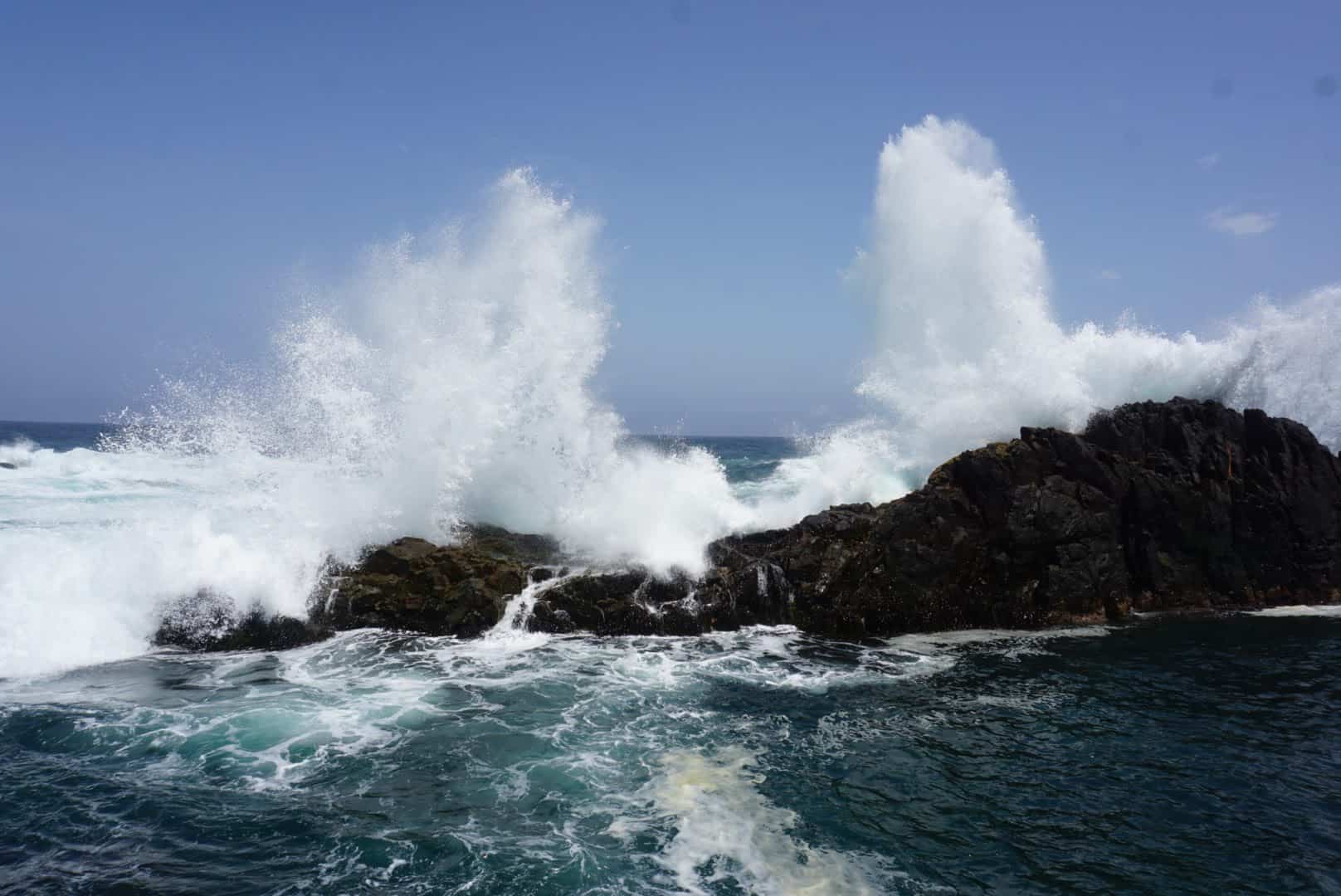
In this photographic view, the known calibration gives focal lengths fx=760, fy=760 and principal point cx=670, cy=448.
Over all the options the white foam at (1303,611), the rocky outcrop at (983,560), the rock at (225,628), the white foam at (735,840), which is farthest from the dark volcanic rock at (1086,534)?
the rock at (225,628)

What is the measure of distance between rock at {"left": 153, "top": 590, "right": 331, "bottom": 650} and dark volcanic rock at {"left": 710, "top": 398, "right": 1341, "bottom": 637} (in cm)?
840

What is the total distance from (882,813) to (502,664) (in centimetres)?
717

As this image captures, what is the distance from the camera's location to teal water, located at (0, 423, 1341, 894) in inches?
287

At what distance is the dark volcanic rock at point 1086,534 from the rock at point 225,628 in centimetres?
840

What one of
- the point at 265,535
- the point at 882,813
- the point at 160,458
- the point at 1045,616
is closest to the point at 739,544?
the point at 1045,616

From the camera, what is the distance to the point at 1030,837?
796cm

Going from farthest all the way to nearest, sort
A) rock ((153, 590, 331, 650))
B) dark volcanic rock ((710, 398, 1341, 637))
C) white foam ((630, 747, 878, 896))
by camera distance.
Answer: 1. dark volcanic rock ((710, 398, 1341, 637))
2. rock ((153, 590, 331, 650))
3. white foam ((630, 747, 878, 896))

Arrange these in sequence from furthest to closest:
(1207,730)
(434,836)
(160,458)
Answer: (160,458)
(1207,730)
(434,836)

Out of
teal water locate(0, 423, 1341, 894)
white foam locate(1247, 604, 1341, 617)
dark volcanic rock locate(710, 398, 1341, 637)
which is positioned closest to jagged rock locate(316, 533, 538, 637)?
teal water locate(0, 423, 1341, 894)

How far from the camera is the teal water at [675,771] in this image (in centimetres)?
728

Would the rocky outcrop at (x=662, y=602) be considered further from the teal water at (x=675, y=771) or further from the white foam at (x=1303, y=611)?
the white foam at (x=1303, y=611)

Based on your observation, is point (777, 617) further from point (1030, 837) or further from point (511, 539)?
point (1030, 837)

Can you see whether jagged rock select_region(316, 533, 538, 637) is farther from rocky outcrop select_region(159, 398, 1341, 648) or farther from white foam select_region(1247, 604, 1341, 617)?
white foam select_region(1247, 604, 1341, 617)

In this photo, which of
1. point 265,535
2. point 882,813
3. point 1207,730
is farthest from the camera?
point 265,535
